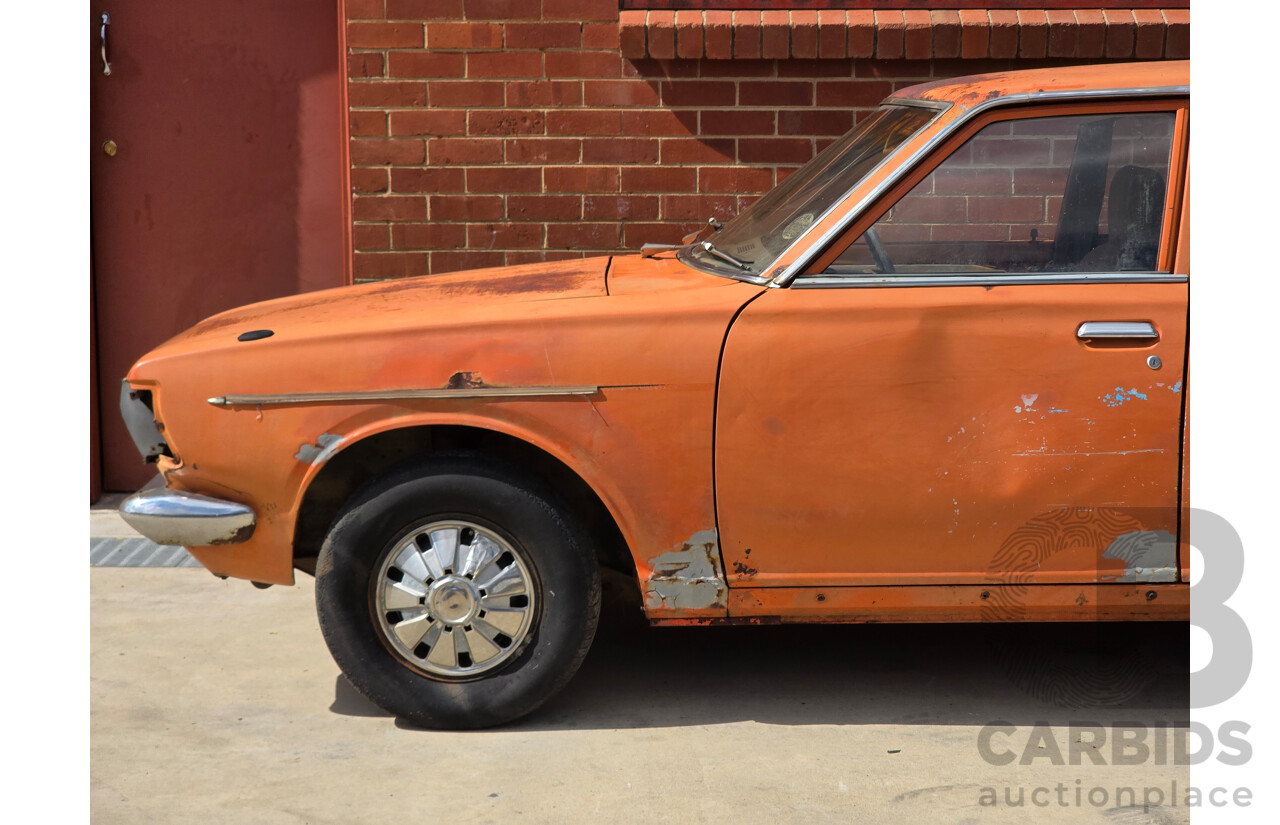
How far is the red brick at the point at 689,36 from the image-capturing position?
19.5ft

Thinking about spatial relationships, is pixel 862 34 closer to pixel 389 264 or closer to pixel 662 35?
pixel 662 35

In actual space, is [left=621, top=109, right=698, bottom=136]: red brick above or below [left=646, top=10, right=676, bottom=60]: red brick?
below

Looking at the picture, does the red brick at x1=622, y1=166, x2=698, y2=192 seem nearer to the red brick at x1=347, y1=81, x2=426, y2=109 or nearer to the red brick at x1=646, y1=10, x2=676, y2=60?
the red brick at x1=646, y1=10, x2=676, y2=60

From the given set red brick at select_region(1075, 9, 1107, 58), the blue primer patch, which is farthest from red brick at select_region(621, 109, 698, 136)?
the blue primer patch

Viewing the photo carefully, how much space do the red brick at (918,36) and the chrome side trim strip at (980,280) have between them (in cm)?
251

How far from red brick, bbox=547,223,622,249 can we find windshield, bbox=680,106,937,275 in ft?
5.61

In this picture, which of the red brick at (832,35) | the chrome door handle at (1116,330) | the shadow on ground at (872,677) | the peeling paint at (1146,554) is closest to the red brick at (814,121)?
the red brick at (832,35)

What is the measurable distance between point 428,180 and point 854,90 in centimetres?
196

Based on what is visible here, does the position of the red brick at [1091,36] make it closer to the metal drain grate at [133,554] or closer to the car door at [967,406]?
the car door at [967,406]

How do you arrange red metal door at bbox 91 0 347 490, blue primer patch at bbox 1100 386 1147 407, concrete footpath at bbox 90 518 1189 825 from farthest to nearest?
1. red metal door at bbox 91 0 347 490
2. blue primer patch at bbox 1100 386 1147 407
3. concrete footpath at bbox 90 518 1189 825

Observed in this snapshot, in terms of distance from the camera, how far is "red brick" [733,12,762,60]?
5.93 m

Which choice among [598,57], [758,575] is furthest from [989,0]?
[758,575]

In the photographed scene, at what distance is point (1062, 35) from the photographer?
233 inches

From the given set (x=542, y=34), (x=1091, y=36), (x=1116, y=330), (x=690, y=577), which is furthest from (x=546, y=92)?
(x=1116, y=330)
